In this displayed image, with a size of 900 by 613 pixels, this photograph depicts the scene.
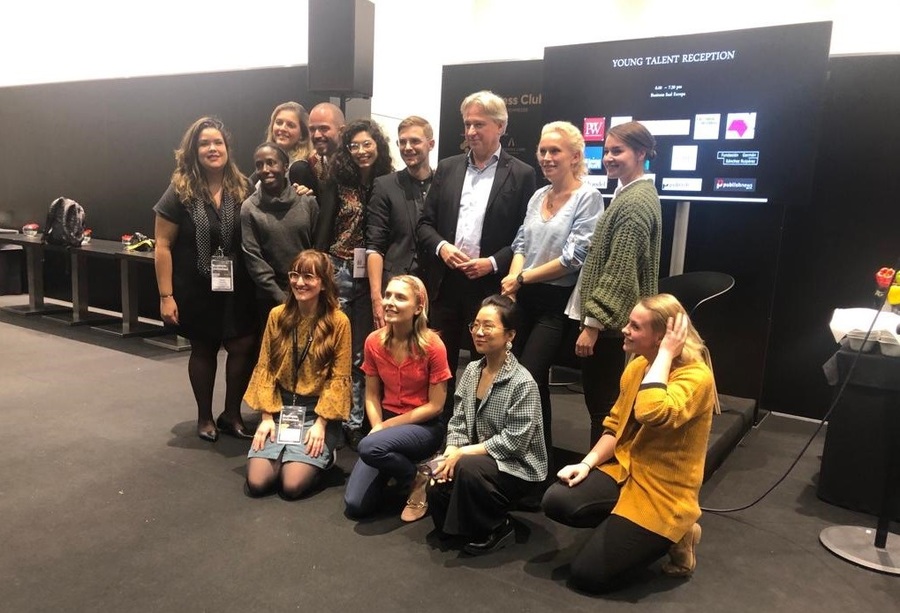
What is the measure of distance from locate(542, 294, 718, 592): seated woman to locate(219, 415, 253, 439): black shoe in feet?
5.60

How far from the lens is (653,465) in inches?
80.3

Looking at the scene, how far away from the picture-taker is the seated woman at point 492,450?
2219 millimetres

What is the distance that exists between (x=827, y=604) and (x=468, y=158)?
77.5 inches

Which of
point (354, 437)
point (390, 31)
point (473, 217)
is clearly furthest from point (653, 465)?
point (390, 31)

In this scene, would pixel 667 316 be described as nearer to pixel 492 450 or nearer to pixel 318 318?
pixel 492 450

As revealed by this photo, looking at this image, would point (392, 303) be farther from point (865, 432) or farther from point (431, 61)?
point (431, 61)

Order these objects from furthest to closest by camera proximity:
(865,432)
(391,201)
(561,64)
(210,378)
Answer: (561,64) < (210,378) < (391,201) < (865,432)

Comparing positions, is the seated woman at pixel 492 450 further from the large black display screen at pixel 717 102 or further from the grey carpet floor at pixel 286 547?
the large black display screen at pixel 717 102

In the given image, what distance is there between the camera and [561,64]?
155 inches

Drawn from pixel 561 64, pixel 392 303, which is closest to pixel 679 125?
pixel 561 64

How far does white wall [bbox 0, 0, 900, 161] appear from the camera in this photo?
5.84 meters

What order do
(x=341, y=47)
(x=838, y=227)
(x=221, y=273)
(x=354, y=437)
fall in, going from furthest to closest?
(x=341, y=47), (x=838, y=227), (x=354, y=437), (x=221, y=273)

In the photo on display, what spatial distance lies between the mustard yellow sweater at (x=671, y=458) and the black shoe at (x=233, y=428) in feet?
6.23

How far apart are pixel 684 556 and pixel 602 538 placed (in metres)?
0.31
